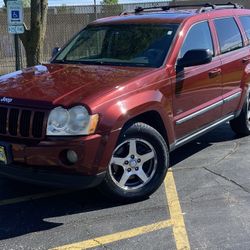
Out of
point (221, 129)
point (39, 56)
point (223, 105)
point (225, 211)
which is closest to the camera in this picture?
point (225, 211)

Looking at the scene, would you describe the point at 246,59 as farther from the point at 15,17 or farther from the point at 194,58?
the point at 15,17

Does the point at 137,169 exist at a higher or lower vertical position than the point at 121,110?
lower

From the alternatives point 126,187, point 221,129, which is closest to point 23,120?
point 126,187

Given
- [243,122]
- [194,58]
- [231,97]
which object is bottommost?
[243,122]

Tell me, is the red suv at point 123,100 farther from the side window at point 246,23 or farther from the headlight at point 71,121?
the side window at point 246,23

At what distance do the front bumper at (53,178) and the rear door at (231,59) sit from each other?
2.62 meters

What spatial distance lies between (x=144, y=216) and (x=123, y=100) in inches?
42.2

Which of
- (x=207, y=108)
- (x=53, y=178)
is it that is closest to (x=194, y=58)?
(x=207, y=108)

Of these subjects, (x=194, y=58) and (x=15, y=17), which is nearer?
(x=194, y=58)

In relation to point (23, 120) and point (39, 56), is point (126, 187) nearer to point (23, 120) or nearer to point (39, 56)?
point (23, 120)

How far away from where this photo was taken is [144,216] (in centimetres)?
455

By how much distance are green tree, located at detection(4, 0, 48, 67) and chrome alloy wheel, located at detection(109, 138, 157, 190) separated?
6767 millimetres

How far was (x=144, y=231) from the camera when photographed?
4.23 meters

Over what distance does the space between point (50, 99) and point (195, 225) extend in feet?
5.50
